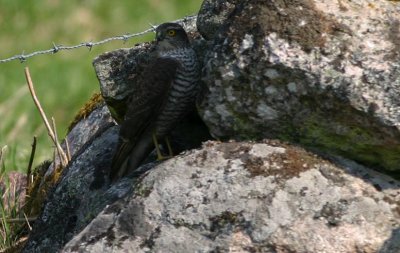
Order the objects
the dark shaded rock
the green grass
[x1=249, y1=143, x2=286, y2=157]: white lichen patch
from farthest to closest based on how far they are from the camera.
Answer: the green grass, the dark shaded rock, [x1=249, y1=143, x2=286, y2=157]: white lichen patch

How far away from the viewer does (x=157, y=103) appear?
636 centimetres

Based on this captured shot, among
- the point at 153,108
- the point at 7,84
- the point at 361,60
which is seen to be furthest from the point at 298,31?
the point at 7,84

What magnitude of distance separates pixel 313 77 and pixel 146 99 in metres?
A: 1.28

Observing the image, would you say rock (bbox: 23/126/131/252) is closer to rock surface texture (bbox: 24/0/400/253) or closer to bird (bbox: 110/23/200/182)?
bird (bbox: 110/23/200/182)

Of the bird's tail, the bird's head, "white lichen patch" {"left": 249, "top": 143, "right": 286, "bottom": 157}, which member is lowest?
the bird's tail

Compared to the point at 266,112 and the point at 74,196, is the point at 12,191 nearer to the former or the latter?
the point at 74,196

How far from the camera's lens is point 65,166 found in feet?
24.5

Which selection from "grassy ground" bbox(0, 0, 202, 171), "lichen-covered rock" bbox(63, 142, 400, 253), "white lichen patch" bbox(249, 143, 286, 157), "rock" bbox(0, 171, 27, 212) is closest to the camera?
"lichen-covered rock" bbox(63, 142, 400, 253)

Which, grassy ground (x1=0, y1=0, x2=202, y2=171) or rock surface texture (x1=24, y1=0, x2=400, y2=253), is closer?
rock surface texture (x1=24, y1=0, x2=400, y2=253)

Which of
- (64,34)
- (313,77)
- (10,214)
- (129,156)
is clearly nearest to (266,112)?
(313,77)

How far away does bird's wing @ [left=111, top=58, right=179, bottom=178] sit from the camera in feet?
20.8

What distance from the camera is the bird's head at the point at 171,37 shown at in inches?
258

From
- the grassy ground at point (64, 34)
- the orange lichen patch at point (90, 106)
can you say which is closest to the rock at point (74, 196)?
the orange lichen patch at point (90, 106)

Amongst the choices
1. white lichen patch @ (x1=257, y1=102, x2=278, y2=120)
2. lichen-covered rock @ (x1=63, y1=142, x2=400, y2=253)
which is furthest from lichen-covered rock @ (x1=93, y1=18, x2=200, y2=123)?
white lichen patch @ (x1=257, y1=102, x2=278, y2=120)
